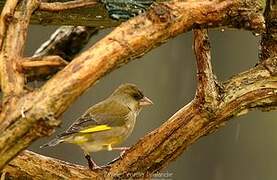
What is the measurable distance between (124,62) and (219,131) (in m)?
2.43

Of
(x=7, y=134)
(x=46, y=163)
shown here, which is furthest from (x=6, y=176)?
(x=7, y=134)

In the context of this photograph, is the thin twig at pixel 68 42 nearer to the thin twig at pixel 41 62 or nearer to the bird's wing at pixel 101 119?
the bird's wing at pixel 101 119

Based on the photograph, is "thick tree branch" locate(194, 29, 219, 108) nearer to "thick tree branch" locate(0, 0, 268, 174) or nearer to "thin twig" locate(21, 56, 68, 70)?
"thick tree branch" locate(0, 0, 268, 174)

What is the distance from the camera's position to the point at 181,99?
3.90 m

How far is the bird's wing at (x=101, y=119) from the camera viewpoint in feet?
7.69

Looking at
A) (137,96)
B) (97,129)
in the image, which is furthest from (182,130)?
(137,96)

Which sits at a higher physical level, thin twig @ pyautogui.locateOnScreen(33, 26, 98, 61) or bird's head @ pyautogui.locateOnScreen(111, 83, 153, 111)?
thin twig @ pyautogui.locateOnScreen(33, 26, 98, 61)

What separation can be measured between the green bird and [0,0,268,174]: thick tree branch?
17.8 inches

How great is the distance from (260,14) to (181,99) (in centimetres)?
219

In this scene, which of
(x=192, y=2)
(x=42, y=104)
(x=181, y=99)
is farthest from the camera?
(x=181, y=99)

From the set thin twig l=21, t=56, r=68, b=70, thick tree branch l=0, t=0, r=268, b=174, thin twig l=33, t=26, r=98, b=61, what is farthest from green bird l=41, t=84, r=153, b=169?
thin twig l=21, t=56, r=68, b=70

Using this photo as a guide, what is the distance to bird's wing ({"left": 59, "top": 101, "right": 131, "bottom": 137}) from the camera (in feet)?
7.69

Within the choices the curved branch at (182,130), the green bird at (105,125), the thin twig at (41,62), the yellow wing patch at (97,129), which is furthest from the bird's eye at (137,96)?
the thin twig at (41,62)

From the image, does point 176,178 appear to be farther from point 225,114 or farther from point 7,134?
point 7,134
